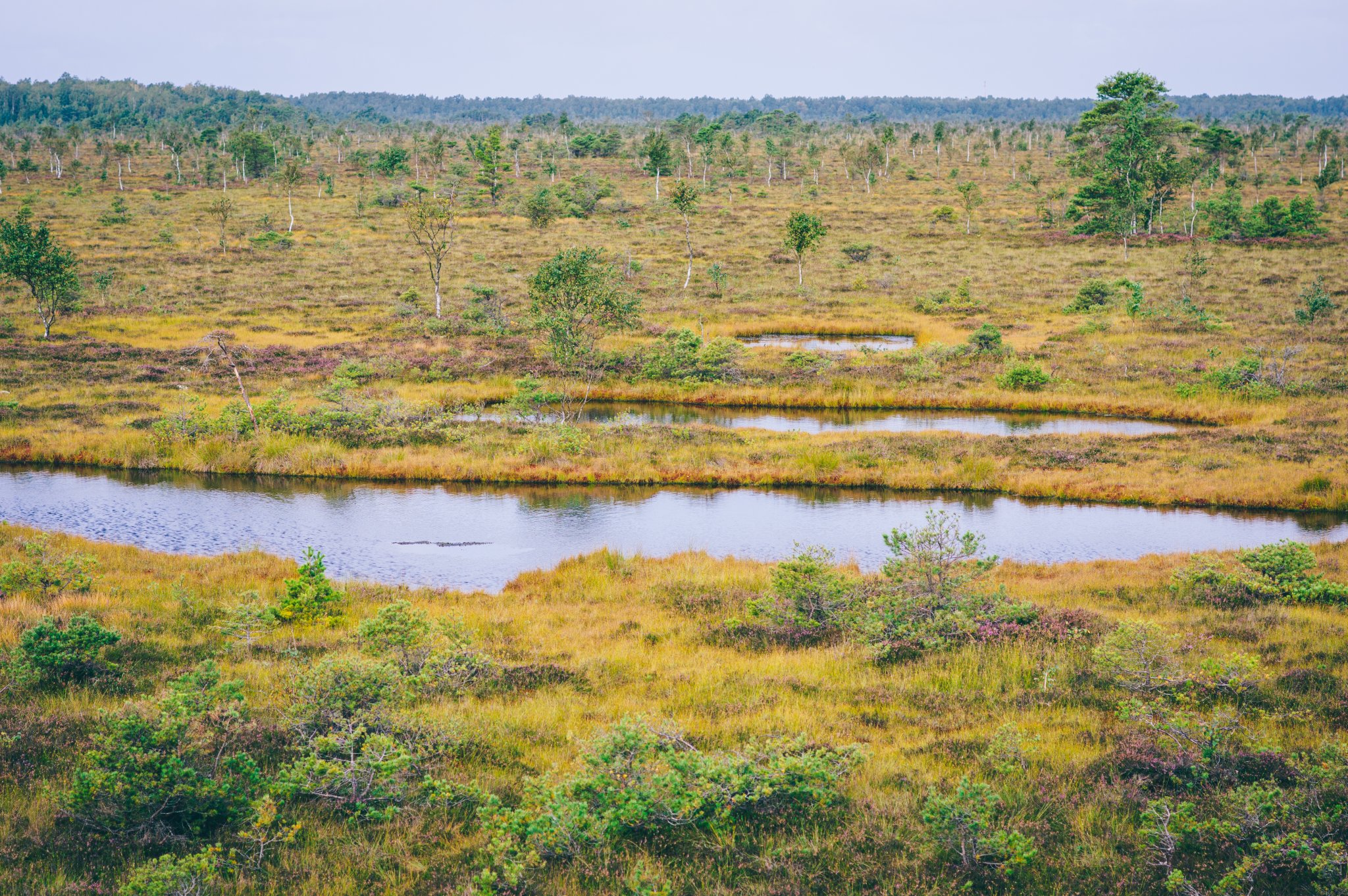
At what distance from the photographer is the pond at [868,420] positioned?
3516cm

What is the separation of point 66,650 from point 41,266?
45311mm

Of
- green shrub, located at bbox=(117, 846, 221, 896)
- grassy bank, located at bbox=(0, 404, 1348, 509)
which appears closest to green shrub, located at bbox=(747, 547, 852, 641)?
green shrub, located at bbox=(117, 846, 221, 896)

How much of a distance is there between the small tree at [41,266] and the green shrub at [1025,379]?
5330 cm

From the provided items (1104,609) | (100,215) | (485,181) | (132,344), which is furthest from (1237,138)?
(100,215)

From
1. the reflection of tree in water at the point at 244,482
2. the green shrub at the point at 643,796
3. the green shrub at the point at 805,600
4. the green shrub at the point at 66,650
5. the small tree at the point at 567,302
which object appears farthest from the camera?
the small tree at the point at 567,302

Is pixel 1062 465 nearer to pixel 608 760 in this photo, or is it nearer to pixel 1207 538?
pixel 1207 538

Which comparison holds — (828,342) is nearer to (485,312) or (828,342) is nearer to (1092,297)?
(1092,297)

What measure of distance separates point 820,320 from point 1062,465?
90.3ft

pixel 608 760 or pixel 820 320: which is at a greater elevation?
pixel 820 320

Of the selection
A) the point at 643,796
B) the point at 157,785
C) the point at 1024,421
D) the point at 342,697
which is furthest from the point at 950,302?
the point at 157,785

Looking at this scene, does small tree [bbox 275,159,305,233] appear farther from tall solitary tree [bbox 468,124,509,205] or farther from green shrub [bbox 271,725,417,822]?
green shrub [bbox 271,725,417,822]

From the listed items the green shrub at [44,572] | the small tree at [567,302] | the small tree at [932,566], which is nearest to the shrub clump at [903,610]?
the small tree at [932,566]

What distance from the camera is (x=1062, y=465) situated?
2958 cm

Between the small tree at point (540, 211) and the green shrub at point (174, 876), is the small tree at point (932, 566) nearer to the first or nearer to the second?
the green shrub at point (174, 876)
